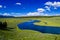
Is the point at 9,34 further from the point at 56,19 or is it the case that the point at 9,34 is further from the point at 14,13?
the point at 56,19

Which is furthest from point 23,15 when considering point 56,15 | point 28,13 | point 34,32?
point 56,15

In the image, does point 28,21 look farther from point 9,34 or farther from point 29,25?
point 9,34

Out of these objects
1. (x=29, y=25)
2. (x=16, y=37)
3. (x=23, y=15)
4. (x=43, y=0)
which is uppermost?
(x=43, y=0)

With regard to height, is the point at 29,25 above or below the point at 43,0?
below

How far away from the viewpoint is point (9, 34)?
3.11 meters

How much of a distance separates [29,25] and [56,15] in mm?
548

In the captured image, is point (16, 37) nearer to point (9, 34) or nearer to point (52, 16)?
point (9, 34)

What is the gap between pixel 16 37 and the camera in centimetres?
307

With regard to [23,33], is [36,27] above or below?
above

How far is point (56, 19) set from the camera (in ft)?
10.00

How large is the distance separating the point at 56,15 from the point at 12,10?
0.86 m

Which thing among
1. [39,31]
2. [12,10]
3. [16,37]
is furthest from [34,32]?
[12,10]

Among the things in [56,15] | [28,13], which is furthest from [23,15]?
[56,15]

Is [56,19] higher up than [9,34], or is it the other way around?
[56,19]
